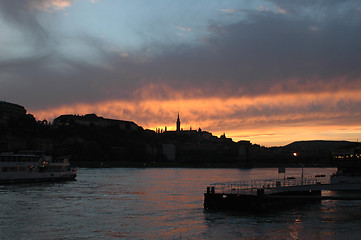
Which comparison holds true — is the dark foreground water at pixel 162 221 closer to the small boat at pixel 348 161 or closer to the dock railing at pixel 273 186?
the dock railing at pixel 273 186

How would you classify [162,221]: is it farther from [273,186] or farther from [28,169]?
[28,169]

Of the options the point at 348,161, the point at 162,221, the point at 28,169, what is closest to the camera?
the point at 162,221

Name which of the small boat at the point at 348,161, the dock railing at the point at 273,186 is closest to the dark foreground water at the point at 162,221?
the dock railing at the point at 273,186

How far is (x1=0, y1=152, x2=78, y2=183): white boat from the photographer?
97625mm

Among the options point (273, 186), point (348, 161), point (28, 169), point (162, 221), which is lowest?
point (162, 221)

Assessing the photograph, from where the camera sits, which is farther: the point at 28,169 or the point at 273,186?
the point at 28,169

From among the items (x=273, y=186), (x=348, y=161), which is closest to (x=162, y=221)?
(x=273, y=186)

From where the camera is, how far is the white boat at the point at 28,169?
97625 mm

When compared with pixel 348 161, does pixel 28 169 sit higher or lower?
lower

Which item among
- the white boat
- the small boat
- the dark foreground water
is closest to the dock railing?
the dark foreground water

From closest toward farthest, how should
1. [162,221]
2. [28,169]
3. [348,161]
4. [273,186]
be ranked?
1. [162,221]
2. [273,186]
3. [348,161]
4. [28,169]

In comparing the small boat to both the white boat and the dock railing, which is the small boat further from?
the white boat

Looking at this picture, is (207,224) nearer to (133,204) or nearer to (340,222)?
(340,222)

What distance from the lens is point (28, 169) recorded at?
338 feet
